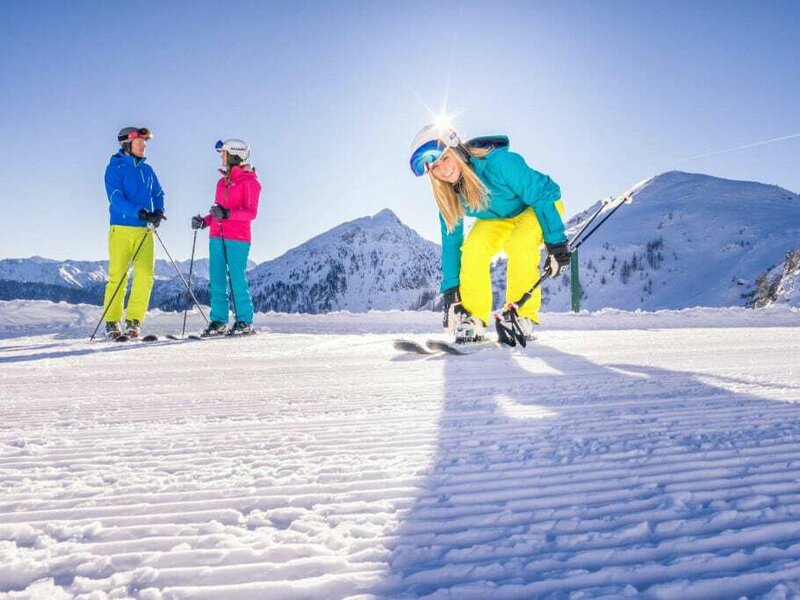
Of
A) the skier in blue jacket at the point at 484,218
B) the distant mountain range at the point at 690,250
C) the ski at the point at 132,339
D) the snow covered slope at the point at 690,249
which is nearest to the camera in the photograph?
the skier in blue jacket at the point at 484,218

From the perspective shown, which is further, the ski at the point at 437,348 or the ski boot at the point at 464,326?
the ski boot at the point at 464,326

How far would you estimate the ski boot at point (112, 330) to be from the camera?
537 cm

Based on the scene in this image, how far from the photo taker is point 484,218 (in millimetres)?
4660

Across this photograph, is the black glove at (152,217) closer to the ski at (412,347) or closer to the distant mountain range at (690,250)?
the ski at (412,347)

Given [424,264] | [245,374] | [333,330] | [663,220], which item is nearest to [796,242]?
[663,220]

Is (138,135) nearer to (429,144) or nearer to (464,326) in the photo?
(429,144)

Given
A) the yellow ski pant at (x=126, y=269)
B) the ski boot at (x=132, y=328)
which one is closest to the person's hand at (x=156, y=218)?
the yellow ski pant at (x=126, y=269)

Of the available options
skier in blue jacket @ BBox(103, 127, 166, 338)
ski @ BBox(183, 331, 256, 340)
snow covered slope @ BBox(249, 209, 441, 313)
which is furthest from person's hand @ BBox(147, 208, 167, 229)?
snow covered slope @ BBox(249, 209, 441, 313)

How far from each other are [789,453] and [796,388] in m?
1.04

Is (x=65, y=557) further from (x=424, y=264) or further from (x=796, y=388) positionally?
(x=424, y=264)

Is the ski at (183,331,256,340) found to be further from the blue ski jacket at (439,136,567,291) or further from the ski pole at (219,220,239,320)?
the blue ski jacket at (439,136,567,291)

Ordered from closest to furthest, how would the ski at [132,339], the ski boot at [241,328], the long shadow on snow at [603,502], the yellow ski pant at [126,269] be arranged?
the long shadow on snow at [603,502] < the ski at [132,339] < the yellow ski pant at [126,269] < the ski boot at [241,328]

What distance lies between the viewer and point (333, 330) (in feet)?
22.5

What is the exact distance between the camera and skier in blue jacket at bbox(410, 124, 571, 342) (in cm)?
409
